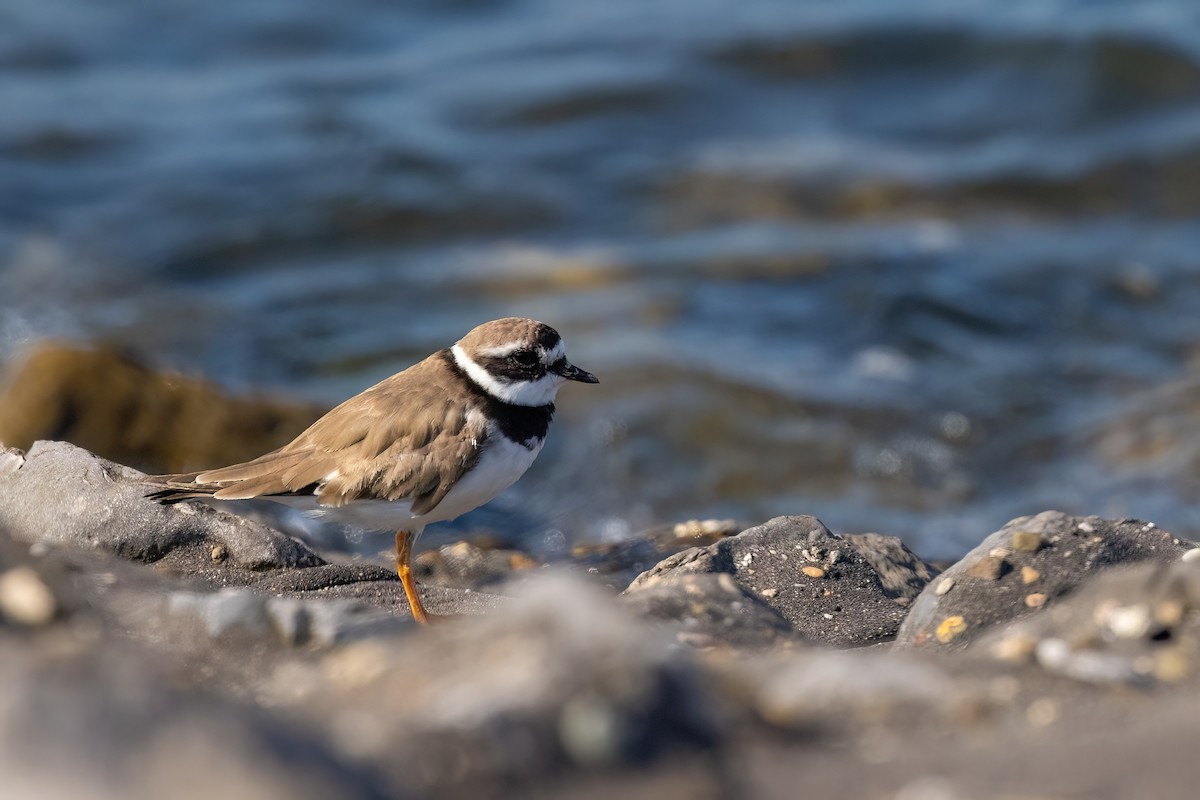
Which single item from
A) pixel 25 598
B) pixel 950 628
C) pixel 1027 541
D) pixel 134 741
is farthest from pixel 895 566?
pixel 134 741

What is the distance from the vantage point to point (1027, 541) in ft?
13.7

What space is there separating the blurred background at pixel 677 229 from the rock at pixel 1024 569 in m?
2.77

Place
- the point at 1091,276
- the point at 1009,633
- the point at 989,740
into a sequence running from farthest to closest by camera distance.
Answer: the point at 1091,276 < the point at 1009,633 < the point at 989,740

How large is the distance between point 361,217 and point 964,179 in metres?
5.66

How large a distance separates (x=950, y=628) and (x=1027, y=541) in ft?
1.49

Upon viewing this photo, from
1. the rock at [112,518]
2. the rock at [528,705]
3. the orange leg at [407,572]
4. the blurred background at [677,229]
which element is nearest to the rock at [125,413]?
the blurred background at [677,229]

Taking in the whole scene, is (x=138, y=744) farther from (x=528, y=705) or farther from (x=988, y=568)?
(x=988, y=568)

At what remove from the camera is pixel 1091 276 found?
10.8 m

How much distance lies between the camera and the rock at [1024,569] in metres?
3.97

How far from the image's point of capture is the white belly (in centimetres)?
468

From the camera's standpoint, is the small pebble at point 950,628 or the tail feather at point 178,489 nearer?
the small pebble at point 950,628

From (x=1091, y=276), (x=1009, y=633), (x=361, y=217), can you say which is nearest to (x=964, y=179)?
(x=1091, y=276)

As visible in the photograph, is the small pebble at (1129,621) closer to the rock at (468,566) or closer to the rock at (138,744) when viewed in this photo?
the rock at (138,744)

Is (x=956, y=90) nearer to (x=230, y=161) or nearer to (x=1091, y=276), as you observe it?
(x=1091, y=276)
